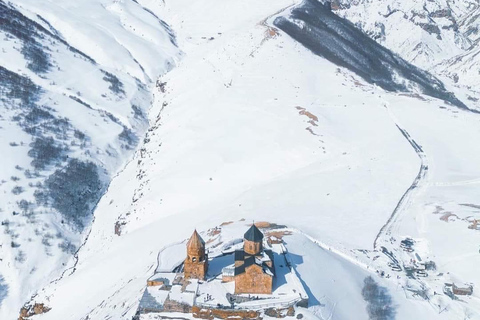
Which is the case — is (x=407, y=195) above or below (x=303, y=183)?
above

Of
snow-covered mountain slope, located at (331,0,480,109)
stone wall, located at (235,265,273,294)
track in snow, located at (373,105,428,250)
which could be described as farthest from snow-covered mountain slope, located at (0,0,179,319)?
snow-covered mountain slope, located at (331,0,480,109)

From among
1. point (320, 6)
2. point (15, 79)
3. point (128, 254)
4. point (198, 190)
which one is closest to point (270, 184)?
point (198, 190)

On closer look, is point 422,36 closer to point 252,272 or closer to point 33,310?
point 252,272

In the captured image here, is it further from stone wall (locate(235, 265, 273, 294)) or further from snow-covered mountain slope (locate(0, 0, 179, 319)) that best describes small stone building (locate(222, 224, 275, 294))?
snow-covered mountain slope (locate(0, 0, 179, 319))

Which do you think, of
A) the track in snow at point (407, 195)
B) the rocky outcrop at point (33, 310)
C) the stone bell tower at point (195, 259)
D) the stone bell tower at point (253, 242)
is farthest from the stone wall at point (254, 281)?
the rocky outcrop at point (33, 310)

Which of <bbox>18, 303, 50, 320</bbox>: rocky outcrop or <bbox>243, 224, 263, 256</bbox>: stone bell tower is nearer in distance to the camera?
<bbox>243, 224, 263, 256</bbox>: stone bell tower

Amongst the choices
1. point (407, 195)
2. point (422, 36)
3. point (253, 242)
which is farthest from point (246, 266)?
point (422, 36)
